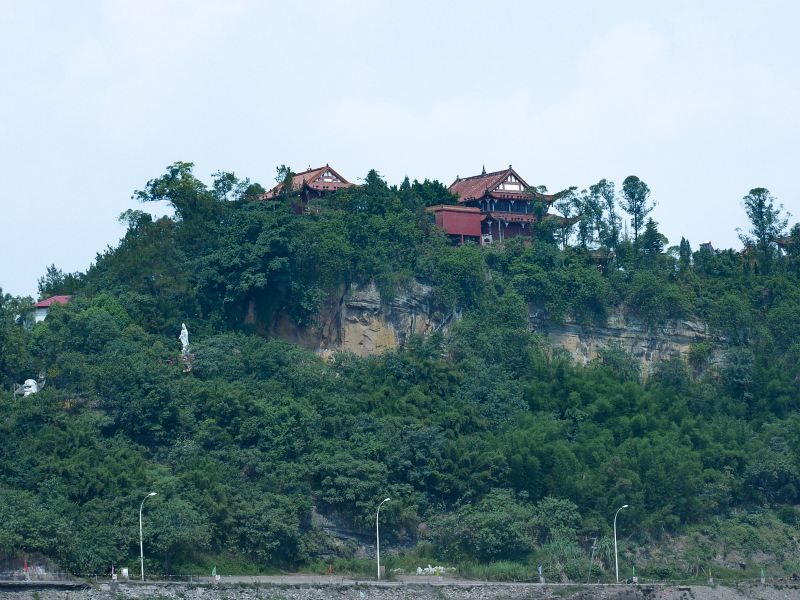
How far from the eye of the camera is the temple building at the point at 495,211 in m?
65.4

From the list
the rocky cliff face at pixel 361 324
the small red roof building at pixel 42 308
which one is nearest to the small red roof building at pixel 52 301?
the small red roof building at pixel 42 308

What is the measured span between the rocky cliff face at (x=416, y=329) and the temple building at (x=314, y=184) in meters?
5.83

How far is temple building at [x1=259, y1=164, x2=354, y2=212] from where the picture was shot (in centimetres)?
6338

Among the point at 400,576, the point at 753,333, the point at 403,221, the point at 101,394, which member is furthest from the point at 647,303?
the point at 101,394

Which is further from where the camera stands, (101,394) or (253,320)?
(253,320)

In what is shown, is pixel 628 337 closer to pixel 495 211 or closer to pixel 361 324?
pixel 495 211

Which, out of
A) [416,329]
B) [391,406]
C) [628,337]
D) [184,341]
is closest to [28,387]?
[184,341]

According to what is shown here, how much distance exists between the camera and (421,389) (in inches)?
2222

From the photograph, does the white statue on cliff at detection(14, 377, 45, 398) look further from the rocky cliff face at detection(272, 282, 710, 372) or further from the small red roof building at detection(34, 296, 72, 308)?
the rocky cliff face at detection(272, 282, 710, 372)

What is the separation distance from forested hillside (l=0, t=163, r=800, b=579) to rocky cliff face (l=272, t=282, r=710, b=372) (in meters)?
0.58

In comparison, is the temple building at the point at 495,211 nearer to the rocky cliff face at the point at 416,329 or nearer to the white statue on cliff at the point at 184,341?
the rocky cliff face at the point at 416,329

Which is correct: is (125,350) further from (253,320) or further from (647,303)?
(647,303)

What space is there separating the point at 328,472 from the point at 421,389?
7.21m

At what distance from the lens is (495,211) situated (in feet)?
219
